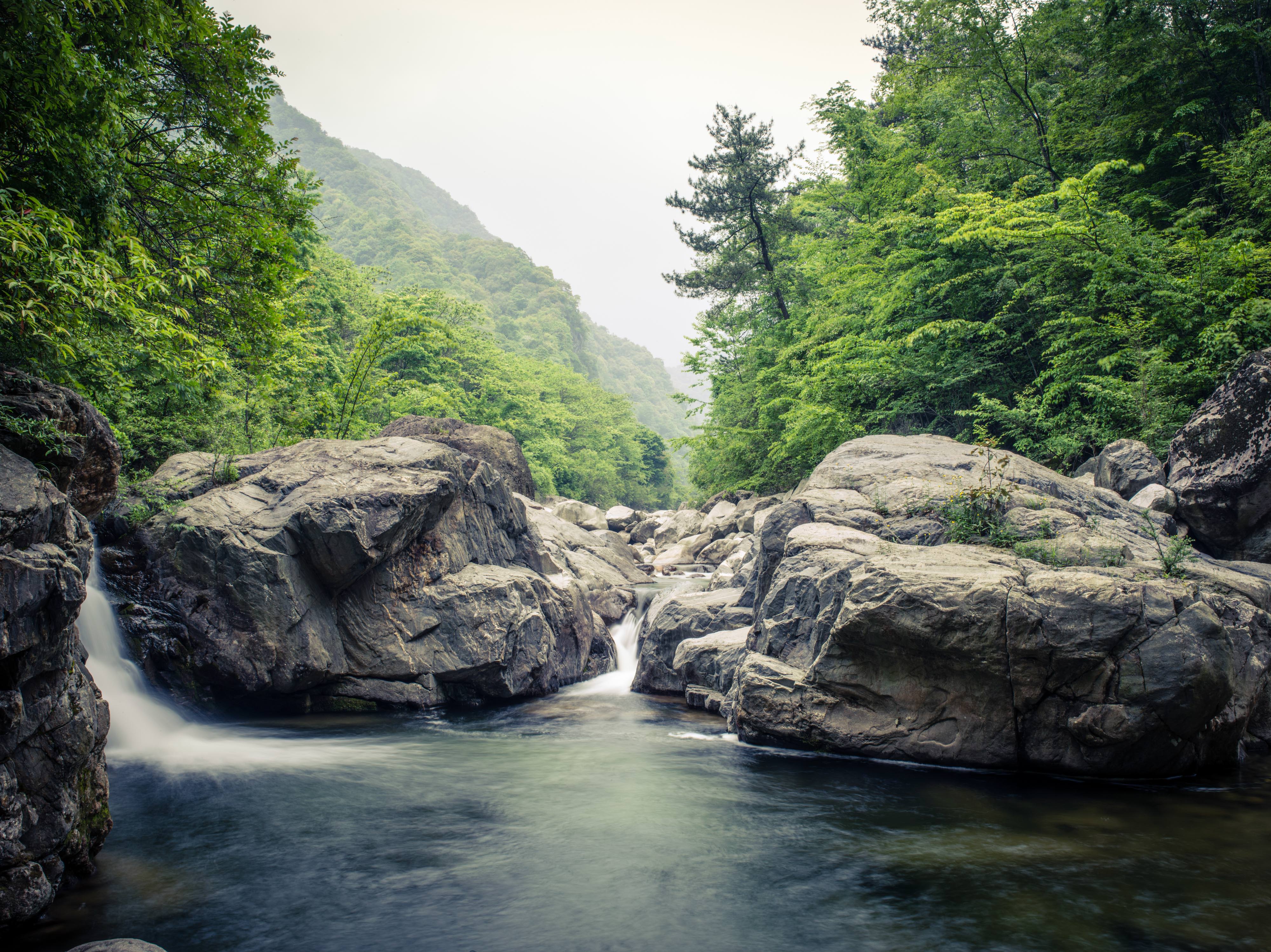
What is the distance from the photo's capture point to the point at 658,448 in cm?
6369

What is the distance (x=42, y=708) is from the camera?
169 inches

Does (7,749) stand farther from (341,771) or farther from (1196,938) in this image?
(1196,938)

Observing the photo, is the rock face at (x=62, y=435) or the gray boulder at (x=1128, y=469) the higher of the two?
the gray boulder at (x=1128, y=469)

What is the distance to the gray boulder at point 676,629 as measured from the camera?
38.0 ft

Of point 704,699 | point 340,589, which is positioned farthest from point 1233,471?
point 340,589

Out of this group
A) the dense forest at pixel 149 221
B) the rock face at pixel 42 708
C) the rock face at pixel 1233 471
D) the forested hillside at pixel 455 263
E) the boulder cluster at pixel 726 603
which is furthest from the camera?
the forested hillside at pixel 455 263

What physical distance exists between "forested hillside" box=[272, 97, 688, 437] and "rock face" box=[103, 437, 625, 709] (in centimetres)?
4300

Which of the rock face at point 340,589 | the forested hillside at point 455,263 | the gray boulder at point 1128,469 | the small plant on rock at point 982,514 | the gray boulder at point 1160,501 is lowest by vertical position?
the rock face at point 340,589

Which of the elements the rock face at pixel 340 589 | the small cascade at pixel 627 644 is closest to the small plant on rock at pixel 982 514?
the small cascade at pixel 627 644

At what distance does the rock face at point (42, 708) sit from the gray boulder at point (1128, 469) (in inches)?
537

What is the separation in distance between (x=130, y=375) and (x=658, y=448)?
53.9 m

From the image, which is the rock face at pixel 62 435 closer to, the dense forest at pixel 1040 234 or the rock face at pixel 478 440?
the rock face at pixel 478 440

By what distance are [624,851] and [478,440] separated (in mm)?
14720

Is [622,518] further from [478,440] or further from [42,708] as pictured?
[42,708]
